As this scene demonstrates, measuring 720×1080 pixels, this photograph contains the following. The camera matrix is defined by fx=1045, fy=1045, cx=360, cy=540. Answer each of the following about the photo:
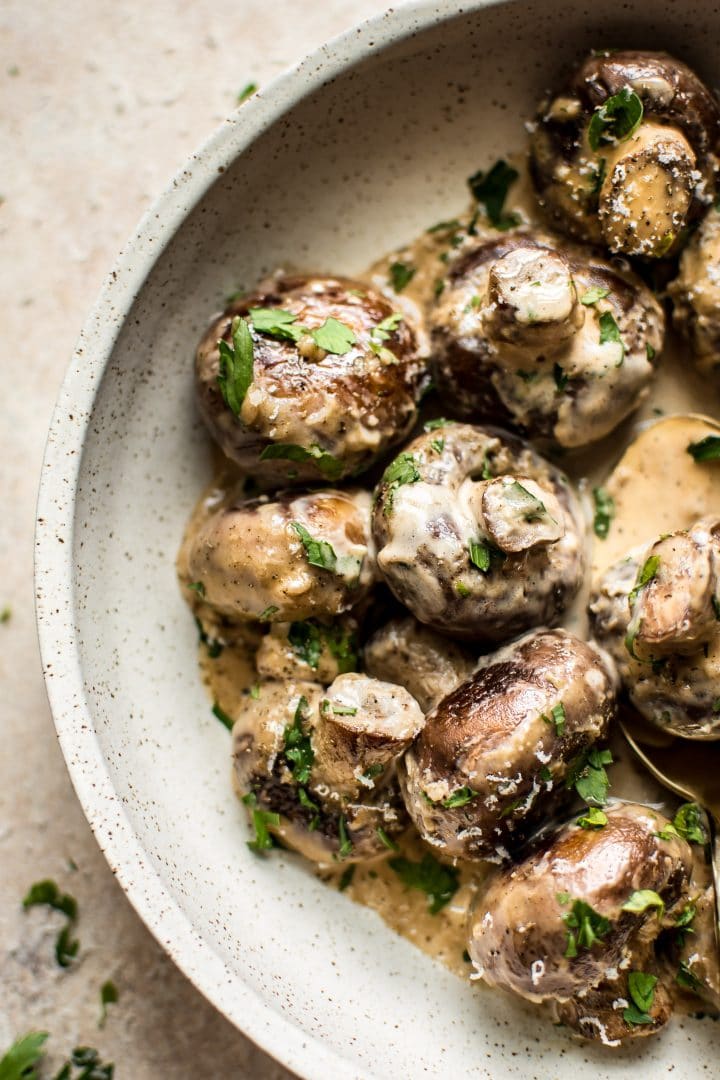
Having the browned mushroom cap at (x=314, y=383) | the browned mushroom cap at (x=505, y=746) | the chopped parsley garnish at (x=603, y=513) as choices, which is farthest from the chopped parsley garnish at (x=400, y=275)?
the browned mushroom cap at (x=505, y=746)

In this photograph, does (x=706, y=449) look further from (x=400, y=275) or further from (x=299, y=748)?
(x=299, y=748)

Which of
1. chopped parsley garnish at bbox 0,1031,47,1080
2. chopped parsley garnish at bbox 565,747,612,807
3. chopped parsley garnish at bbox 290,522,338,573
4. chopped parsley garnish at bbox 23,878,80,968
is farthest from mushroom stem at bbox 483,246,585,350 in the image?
chopped parsley garnish at bbox 0,1031,47,1080

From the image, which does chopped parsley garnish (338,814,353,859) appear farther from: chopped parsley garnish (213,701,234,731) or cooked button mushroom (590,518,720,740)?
cooked button mushroom (590,518,720,740)

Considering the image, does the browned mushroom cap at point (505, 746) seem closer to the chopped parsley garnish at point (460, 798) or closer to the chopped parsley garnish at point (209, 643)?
the chopped parsley garnish at point (460, 798)

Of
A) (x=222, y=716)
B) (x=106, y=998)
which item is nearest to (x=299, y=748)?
(x=222, y=716)

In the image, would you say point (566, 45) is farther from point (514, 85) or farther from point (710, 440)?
point (710, 440)
